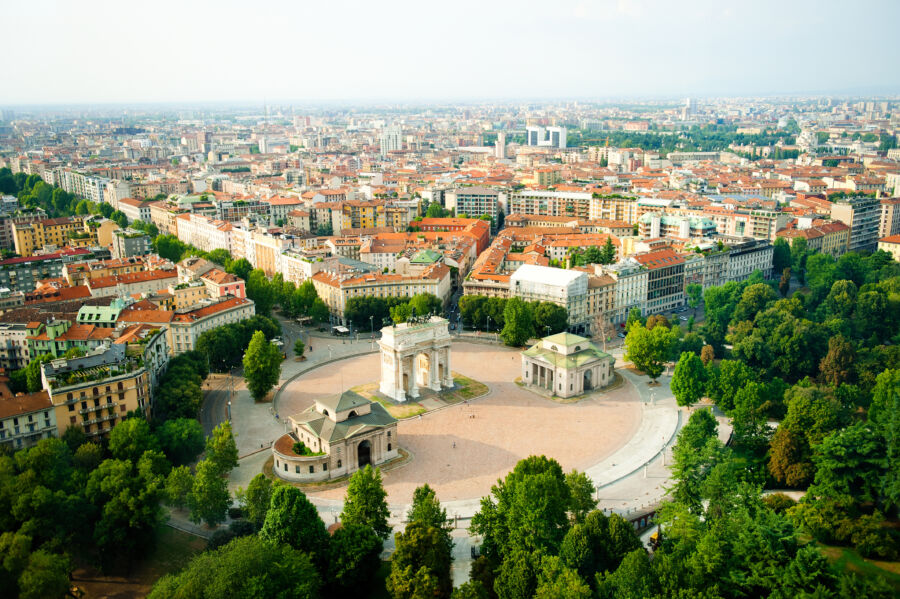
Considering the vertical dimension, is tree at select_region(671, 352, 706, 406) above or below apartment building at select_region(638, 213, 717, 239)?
below

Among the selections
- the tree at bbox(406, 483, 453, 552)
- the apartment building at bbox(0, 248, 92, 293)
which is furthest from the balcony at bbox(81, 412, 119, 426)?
the apartment building at bbox(0, 248, 92, 293)

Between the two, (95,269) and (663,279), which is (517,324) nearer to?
(663,279)

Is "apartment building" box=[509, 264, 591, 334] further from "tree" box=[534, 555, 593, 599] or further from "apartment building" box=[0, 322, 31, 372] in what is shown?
"apartment building" box=[0, 322, 31, 372]

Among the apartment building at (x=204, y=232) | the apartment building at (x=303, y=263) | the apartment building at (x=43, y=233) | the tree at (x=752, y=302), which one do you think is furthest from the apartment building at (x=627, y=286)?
the apartment building at (x=43, y=233)

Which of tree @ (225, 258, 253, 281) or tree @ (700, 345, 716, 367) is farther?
tree @ (225, 258, 253, 281)

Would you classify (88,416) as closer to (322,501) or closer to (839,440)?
(322,501)

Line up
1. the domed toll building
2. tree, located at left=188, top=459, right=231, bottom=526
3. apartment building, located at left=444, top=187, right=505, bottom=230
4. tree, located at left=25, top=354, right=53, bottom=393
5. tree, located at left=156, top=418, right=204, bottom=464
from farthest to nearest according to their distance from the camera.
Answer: apartment building, located at left=444, top=187, right=505, bottom=230 < tree, located at left=25, top=354, right=53, bottom=393 < the domed toll building < tree, located at left=156, top=418, right=204, bottom=464 < tree, located at left=188, top=459, right=231, bottom=526

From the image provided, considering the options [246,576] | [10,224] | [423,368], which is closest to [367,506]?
[246,576]
